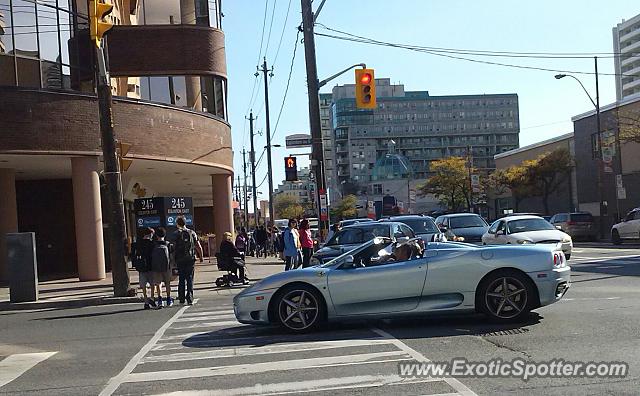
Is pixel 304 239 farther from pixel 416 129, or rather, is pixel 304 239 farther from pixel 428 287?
pixel 416 129

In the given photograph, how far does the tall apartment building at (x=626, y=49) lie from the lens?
133250 mm

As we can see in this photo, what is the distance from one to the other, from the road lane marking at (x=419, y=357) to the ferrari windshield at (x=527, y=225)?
1208 centimetres

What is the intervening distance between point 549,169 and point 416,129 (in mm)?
72133

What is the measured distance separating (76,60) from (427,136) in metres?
106

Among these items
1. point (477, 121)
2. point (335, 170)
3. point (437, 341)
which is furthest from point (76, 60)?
point (477, 121)

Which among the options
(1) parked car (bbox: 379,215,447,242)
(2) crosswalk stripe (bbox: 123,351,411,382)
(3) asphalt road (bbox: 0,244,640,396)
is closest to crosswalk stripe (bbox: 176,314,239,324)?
(3) asphalt road (bbox: 0,244,640,396)

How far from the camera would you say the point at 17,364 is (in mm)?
9453

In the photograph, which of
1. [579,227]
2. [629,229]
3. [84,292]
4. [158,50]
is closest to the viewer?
[84,292]

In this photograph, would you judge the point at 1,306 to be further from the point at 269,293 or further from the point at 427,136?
the point at 427,136

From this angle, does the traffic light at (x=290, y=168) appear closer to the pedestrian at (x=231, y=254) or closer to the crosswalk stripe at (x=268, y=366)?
the pedestrian at (x=231, y=254)

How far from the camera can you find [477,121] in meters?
130

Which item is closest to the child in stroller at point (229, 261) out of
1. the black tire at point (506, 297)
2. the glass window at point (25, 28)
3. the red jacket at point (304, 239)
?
the red jacket at point (304, 239)

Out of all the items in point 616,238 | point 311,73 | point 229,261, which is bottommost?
point 616,238

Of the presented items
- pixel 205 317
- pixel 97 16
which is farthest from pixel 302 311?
pixel 97 16
